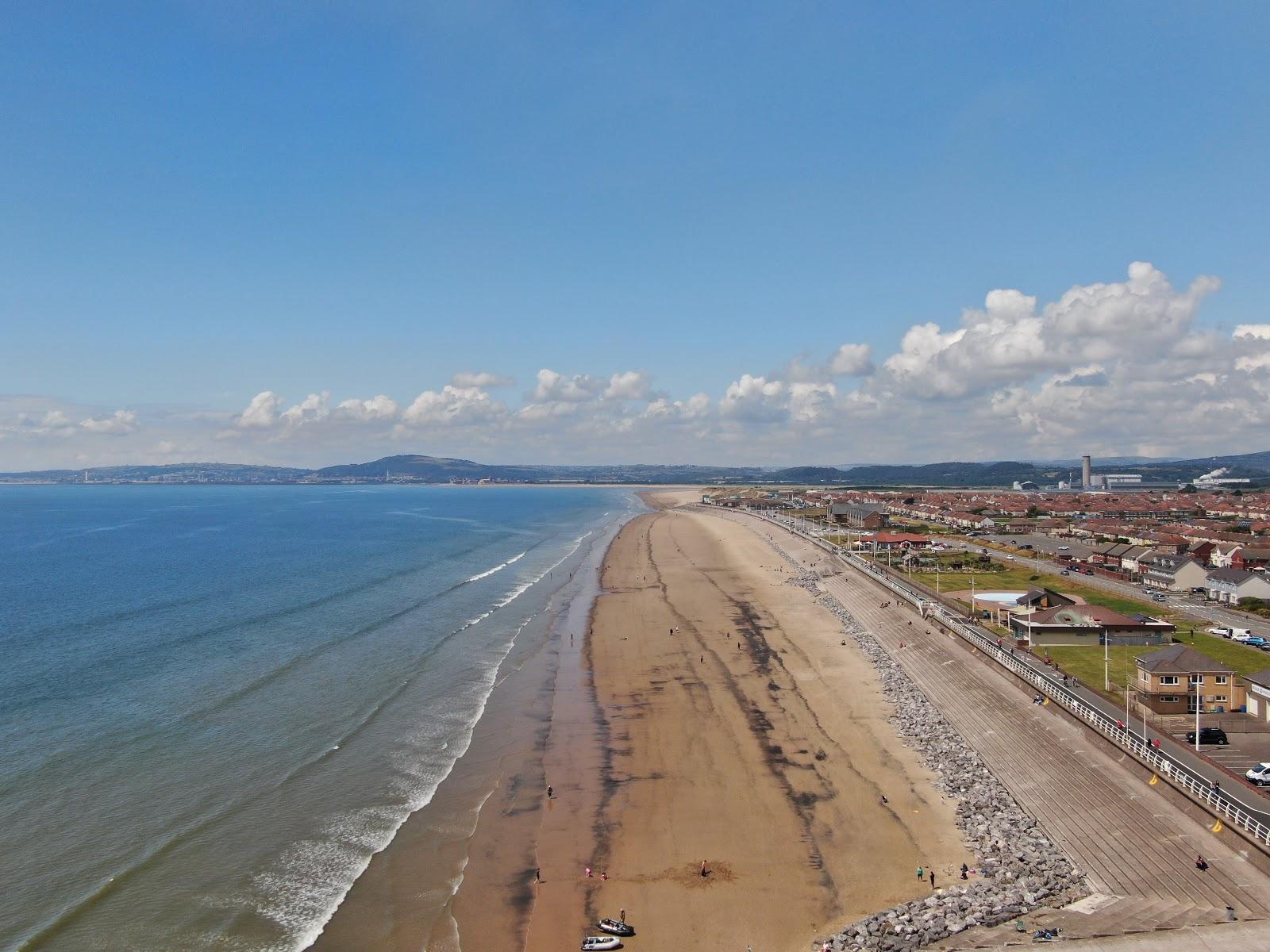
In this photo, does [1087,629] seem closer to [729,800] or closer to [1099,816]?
[1099,816]

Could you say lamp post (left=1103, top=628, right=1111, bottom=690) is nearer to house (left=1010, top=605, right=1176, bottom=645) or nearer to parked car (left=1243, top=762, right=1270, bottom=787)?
house (left=1010, top=605, right=1176, bottom=645)

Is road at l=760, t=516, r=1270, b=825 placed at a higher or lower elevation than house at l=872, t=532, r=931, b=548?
lower

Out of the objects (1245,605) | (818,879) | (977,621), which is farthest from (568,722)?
(1245,605)

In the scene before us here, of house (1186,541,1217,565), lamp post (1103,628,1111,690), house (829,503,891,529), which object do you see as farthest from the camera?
house (829,503,891,529)

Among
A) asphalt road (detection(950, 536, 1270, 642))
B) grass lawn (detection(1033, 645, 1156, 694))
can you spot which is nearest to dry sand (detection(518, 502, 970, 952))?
grass lawn (detection(1033, 645, 1156, 694))

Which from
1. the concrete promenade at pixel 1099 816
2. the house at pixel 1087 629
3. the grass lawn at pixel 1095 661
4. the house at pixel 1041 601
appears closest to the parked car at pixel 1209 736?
the concrete promenade at pixel 1099 816

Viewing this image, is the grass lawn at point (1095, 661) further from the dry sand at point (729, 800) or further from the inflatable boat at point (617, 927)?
the inflatable boat at point (617, 927)
